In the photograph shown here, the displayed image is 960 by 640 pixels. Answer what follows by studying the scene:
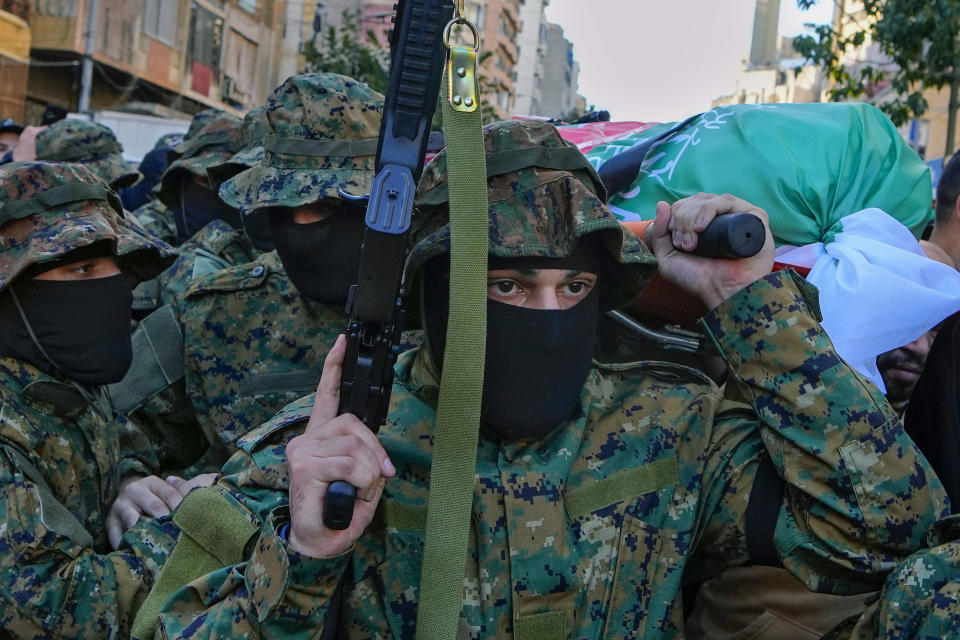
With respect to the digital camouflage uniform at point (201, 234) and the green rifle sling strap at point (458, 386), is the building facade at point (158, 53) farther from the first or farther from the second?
the green rifle sling strap at point (458, 386)

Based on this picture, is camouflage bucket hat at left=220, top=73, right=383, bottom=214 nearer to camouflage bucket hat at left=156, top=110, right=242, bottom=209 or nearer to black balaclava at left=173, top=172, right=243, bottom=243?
camouflage bucket hat at left=156, top=110, right=242, bottom=209

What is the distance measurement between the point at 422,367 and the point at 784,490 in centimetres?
81

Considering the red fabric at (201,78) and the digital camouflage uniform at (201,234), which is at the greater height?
the red fabric at (201,78)

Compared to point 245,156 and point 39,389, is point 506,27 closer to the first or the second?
point 245,156

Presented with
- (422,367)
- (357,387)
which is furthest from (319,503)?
(422,367)

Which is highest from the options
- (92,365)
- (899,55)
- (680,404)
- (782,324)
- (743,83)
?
(743,83)

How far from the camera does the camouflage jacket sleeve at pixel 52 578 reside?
2281 millimetres

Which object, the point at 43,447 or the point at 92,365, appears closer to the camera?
the point at 43,447

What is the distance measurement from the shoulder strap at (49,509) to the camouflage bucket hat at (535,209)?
114 centimetres

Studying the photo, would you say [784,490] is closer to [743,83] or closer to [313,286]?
[313,286]

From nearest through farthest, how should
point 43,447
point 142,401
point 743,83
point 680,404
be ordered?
point 680,404
point 43,447
point 142,401
point 743,83

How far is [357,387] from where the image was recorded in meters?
1.63

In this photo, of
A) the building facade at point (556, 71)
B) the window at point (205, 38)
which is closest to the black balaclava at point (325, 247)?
the window at point (205, 38)

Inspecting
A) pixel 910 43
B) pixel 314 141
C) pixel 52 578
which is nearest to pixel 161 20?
pixel 910 43
